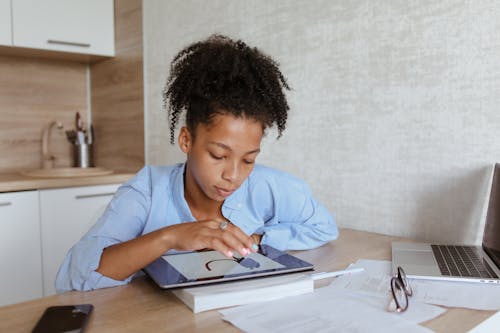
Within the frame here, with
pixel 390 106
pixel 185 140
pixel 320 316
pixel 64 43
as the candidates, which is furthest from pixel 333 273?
pixel 64 43

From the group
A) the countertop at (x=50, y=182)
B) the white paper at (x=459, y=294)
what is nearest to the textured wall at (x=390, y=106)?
the white paper at (x=459, y=294)

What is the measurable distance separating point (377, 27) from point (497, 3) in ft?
1.03

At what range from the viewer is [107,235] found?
0.91m

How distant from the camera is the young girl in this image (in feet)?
2.73

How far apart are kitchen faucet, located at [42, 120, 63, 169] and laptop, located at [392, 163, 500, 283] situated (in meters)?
1.81

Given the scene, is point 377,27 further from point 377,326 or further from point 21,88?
point 21,88

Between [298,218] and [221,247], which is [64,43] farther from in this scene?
[221,247]

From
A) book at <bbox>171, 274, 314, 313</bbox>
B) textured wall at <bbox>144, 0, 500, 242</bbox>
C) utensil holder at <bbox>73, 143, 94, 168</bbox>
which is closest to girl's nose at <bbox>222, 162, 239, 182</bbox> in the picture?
book at <bbox>171, 274, 314, 313</bbox>

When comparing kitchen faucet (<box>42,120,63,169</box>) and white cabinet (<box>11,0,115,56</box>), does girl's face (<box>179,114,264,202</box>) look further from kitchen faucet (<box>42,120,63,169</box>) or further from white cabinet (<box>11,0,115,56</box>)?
kitchen faucet (<box>42,120,63,169</box>)

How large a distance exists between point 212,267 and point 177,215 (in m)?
0.24

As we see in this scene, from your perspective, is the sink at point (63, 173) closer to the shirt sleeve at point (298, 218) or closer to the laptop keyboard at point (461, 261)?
the shirt sleeve at point (298, 218)

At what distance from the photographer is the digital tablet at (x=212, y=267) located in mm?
783

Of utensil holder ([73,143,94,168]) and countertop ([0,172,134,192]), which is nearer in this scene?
countertop ([0,172,134,192])

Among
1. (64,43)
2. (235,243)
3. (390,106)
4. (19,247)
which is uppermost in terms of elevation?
(64,43)
